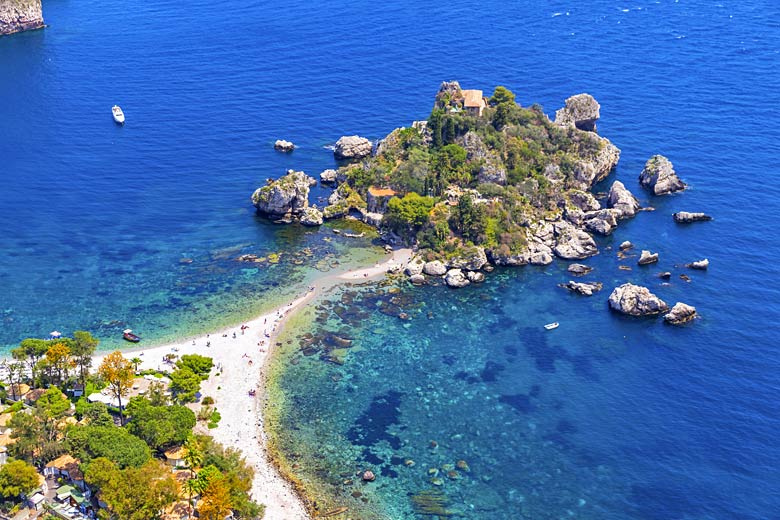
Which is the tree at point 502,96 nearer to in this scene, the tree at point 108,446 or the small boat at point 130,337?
the small boat at point 130,337

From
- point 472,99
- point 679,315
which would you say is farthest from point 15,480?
point 472,99

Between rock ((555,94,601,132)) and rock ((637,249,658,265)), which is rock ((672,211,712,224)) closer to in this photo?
rock ((637,249,658,265))

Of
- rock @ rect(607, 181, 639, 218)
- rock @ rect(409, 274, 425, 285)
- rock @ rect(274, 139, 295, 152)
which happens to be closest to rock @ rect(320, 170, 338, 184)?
rock @ rect(274, 139, 295, 152)

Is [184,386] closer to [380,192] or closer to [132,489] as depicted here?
[132,489]

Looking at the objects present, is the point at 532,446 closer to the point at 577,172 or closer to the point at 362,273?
the point at 362,273

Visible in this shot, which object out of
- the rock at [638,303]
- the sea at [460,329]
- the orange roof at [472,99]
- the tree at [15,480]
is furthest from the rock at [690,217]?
the tree at [15,480]

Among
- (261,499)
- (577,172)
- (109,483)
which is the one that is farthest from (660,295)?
(109,483)
